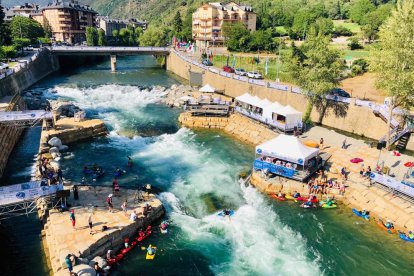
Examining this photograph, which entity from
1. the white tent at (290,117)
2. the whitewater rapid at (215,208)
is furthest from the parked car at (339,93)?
the whitewater rapid at (215,208)

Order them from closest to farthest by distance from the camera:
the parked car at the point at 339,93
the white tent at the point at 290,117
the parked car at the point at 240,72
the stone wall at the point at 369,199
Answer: the stone wall at the point at 369,199 → the white tent at the point at 290,117 → the parked car at the point at 339,93 → the parked car at the point at 240,72

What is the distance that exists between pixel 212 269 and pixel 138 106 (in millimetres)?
45584

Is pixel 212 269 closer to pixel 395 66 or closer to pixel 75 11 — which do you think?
pixel 395 66

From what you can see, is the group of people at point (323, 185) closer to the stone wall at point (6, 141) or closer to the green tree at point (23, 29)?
the stone wall at point (6, 141)

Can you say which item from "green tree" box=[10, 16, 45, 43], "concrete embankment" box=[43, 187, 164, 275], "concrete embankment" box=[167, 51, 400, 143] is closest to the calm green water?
"concrete embankment" box=[43, 187, 164, 275]

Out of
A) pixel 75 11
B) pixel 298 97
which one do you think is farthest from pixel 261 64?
pixel 75 11

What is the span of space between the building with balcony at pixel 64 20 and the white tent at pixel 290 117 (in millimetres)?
151683

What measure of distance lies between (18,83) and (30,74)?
449 inches

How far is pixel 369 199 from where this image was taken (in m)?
31.0

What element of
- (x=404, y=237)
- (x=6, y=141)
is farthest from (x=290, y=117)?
(x=6, y=141)

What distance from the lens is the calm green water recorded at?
24.1 meters

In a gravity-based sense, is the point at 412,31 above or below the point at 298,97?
above

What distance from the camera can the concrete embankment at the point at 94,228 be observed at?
74.8 ft

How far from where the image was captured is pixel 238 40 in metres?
106
